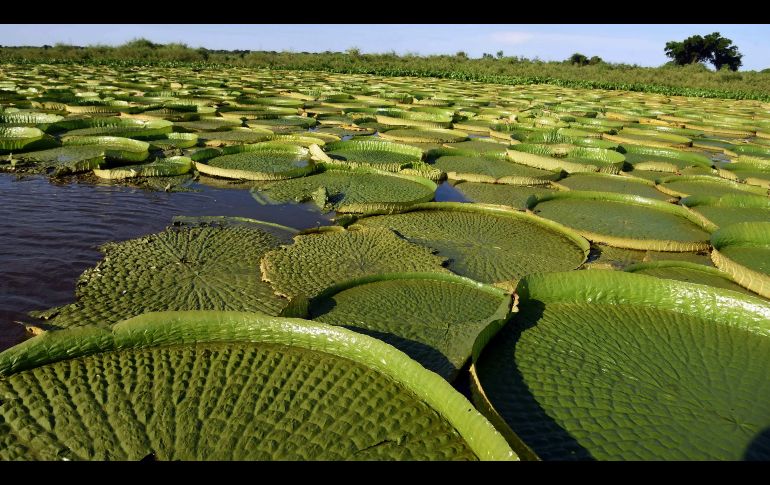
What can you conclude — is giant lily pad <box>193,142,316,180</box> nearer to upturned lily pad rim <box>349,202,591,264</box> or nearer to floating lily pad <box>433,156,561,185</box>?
upturned lily pad rim <box>349,202,591,264</box>

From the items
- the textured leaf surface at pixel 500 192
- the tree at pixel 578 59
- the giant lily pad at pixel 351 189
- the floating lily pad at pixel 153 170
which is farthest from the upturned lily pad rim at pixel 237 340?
the tree at pixel 578 59

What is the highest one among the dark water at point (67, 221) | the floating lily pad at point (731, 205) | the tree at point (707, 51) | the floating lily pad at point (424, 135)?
the tree at point (707, 51)

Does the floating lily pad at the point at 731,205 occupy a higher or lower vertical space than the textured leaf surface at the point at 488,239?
higher

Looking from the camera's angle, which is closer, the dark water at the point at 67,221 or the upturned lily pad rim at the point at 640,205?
the dark water at the point at 67,221

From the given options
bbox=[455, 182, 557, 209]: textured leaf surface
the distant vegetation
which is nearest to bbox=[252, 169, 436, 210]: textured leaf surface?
bbox=[455, 182, 557, 209]: textured leaf surface

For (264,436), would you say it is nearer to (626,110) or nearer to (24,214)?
(24,214)

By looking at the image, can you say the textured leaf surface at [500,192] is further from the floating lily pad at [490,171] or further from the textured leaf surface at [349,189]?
the textured leaf surface at [349,189]

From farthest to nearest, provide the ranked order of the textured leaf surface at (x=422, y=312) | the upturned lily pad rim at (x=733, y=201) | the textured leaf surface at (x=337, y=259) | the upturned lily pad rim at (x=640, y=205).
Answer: the upturned lily pad rim at (x=733, y=201) → the upturned lily pad rim at (x=640, y=205) → the textured leaf surface at (x=337, y=259) → the textured leaf surface at (x=422, y=312)
